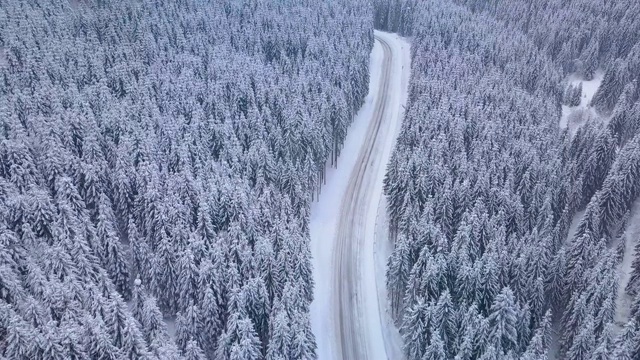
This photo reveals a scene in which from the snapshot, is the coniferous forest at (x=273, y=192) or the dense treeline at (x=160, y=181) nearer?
the dense treeline at (x=160, y=181)

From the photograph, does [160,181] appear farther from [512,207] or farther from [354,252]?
[512,207]

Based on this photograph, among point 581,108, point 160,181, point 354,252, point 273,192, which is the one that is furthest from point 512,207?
point 581,108

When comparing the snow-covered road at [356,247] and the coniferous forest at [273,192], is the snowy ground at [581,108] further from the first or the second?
the snow-covered road at [356,247]

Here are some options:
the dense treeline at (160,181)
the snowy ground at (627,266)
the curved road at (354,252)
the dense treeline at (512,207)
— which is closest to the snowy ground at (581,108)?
the dense treeline at (512,207)

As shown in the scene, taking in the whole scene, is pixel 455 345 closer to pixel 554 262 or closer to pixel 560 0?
pixel 554 262

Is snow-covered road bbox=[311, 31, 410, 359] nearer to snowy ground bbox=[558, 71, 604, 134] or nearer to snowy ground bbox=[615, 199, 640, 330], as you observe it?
snowy ground bbox=[615, 199, 640, 330]

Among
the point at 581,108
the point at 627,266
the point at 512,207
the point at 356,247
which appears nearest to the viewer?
the point at 627,266

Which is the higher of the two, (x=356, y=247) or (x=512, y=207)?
(x=512, y=207)
